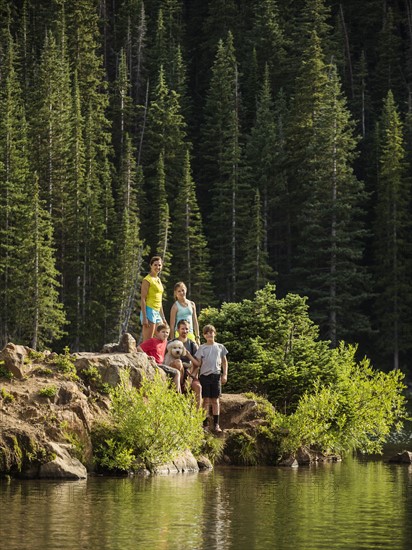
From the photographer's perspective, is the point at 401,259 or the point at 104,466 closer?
the point at 104,466

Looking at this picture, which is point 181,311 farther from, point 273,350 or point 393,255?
point 393,255

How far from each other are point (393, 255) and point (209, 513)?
196 feet

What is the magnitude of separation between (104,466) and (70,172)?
189ft

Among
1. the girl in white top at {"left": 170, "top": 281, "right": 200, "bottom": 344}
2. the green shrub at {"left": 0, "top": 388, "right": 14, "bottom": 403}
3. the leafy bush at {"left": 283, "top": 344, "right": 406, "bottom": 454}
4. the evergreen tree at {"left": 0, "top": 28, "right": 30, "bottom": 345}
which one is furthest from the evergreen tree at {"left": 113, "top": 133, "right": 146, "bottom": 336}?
the green shrub at {"left": 0, "top": 388, "right": 14, "bottom": 403}

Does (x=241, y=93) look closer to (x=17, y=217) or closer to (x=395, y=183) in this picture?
(x=395, y=183)

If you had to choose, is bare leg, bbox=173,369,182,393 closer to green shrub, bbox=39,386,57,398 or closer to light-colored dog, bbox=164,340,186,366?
light-colored dog, bbox=164,340,186,366

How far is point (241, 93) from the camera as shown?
100000 mm

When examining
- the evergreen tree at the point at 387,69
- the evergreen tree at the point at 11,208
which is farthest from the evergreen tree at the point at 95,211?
the evergreen tree at the point at 387,69

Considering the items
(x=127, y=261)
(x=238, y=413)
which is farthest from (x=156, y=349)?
(x=127, y=261)

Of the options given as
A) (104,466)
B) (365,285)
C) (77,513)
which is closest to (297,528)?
(77,513)

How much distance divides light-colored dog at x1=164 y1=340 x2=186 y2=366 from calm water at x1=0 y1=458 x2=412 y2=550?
260cm

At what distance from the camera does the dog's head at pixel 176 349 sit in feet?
70.4

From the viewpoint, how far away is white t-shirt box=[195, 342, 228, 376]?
70.5 ft

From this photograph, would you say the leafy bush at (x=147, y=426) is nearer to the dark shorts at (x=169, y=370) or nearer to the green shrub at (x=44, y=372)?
the green shrub at (x=44, y=372)
